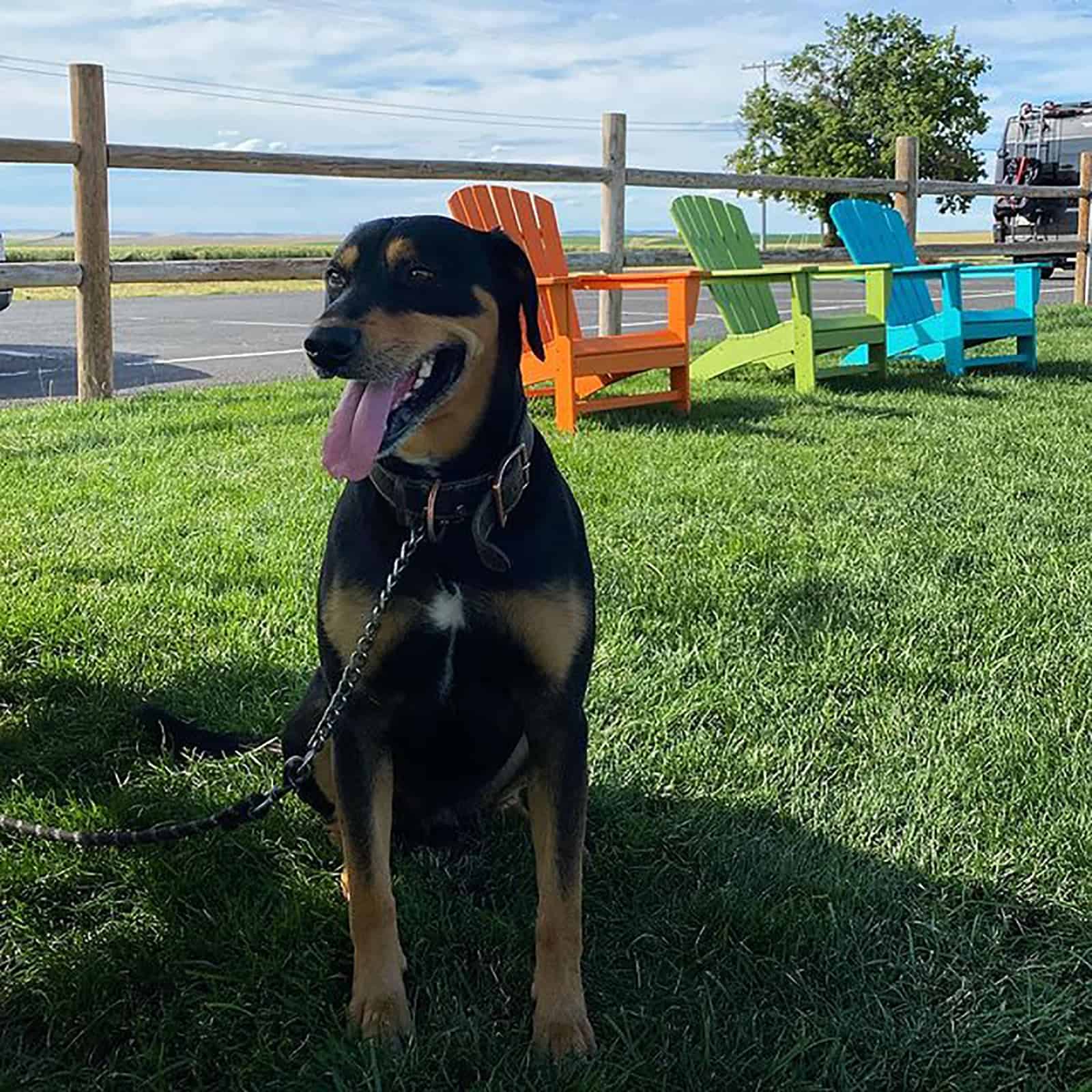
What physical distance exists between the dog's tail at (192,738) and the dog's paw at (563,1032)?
1184mm

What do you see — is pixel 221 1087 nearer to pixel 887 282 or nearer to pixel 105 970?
pixel 105 970

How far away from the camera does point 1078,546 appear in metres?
4.90

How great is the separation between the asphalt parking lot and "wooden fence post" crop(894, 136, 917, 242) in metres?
2.38

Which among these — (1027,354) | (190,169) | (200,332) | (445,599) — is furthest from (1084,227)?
(445,599)

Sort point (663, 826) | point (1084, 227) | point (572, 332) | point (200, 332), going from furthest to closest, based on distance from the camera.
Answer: point (1084, 227)
point (200, 332)
point (572, 332)
point (663, 826)

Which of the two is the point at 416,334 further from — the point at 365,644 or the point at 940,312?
the point at 940,312

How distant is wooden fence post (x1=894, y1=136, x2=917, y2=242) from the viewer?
44.8 ft

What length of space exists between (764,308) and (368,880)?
8.08 meters

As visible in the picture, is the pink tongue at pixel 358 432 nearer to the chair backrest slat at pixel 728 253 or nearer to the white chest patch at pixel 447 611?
the white chest patch at pixel 447 611

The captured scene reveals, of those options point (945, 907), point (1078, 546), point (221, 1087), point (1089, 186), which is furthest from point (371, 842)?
point (1089, 186)

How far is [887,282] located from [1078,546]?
16.7 feet

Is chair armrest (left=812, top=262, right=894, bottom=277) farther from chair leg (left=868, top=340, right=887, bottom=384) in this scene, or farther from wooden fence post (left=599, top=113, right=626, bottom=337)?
wooden fence post (left=599, top=113, right=626, bottom=337)

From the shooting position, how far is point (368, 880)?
2.20 m

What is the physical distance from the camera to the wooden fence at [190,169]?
820 cm
